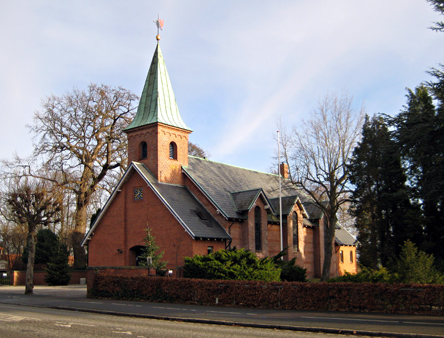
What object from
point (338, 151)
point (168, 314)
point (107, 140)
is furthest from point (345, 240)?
point (168, 314)

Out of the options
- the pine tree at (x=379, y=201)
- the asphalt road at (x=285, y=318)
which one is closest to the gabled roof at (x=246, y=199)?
the pine tree at (x=379, y=201)

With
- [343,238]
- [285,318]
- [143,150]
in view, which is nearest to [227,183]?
[143,150]

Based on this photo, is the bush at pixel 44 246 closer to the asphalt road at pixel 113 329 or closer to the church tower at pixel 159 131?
the church tower at pixel 159 131

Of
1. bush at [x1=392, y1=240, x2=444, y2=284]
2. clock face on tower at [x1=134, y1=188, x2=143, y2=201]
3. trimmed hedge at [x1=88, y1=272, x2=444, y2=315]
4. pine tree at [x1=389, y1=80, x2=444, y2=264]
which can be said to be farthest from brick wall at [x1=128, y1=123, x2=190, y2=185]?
bush at [x1=392, y1=240, x2=444, y2=284]

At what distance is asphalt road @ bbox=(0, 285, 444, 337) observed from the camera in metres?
13.1

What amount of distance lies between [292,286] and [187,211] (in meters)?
13.9

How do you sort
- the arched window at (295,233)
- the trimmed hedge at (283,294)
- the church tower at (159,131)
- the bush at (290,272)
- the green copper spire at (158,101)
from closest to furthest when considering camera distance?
the trimmed hedge at (283,294) → the bush at (290,272) → the church tower at (159,131) → the green copper spire at (158,101) → the arched window at (295,233)

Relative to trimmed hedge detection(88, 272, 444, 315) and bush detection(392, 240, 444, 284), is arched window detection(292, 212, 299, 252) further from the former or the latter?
trimmed hedge detection(88, 272, 444, 315)

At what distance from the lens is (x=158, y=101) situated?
3538 cm

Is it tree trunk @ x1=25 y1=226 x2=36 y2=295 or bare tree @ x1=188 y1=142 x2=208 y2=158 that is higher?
bare tree @ x1=188 y1=142 x2=208 y2=158

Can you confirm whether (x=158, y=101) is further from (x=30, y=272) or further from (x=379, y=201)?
(x=379, y=201)

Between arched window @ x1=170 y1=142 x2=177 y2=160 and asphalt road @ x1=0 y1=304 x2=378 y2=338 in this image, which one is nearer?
asphalt road @ x1=0 y1=304 x2=378 y2=338

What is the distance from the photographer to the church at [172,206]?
31094mm

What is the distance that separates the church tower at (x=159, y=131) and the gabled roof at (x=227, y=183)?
1346 millimetres
